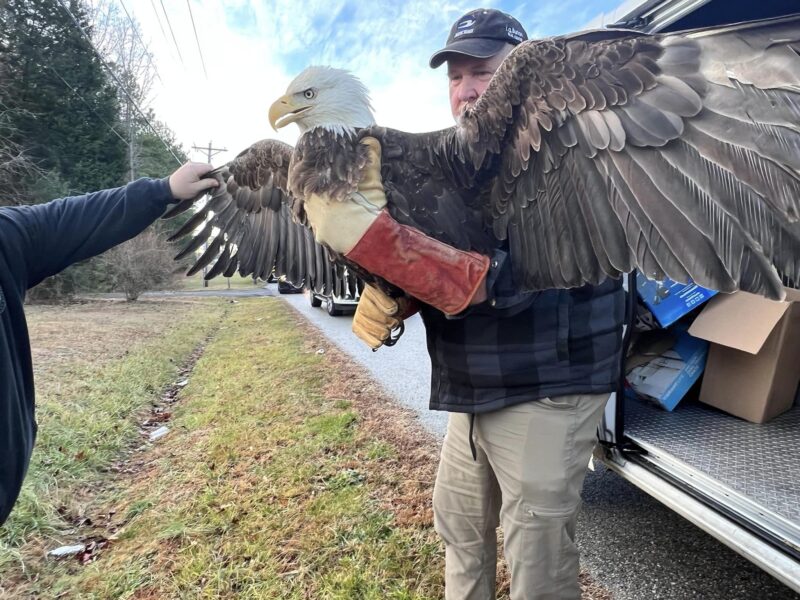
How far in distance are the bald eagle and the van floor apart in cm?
141

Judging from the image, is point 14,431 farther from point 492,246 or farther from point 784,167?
point 784,167

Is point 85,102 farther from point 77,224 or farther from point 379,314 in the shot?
point 379,314

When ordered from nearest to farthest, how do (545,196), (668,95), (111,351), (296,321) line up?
1. (668,95)
2. (545,196)
3. (111,351)
4. (296,321)

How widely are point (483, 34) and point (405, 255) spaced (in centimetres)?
111

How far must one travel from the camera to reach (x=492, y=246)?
1.71 meters

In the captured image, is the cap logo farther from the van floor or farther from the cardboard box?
the van floor

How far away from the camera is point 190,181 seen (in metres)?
2.24

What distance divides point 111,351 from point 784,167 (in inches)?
361

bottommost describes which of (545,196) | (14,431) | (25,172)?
(14,431)

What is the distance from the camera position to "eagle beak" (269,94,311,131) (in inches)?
84.5

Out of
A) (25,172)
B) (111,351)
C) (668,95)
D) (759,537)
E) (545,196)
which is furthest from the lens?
(25,172)

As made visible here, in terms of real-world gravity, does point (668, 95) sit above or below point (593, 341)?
above

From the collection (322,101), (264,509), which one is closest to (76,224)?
(322,101)

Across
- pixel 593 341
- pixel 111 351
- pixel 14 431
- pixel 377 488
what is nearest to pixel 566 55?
pixel 593 341
